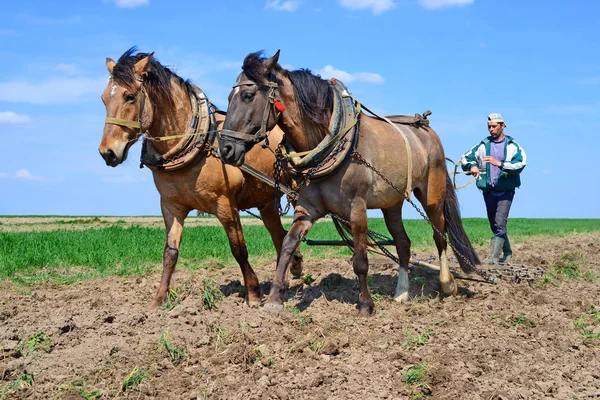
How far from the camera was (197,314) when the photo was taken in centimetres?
543

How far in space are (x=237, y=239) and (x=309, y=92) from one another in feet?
5.62

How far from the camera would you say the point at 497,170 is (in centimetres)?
834

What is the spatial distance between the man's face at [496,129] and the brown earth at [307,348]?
8.00 ft

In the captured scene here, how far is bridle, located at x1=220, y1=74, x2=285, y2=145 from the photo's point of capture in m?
5.23

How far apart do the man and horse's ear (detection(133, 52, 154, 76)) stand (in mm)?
4499

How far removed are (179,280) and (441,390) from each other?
4987mm

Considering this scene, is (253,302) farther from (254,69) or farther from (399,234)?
(254,69)

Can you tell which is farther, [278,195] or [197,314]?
[278,195]

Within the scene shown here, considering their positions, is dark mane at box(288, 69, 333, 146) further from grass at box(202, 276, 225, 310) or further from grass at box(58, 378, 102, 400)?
grass at box(58, 378, 102, 400)

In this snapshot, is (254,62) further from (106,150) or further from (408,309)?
(408,309)

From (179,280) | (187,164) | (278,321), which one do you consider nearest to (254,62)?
(187,164)

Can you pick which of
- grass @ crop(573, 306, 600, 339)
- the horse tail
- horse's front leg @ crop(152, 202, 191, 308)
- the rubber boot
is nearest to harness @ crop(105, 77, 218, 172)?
horse's front leg @ crop(152, 202, 191, 308)

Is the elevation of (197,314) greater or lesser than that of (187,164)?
lesser

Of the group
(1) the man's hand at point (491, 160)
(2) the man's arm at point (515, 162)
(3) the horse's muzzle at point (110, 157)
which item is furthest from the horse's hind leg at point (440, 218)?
(3) the horse's muzzle at point (110, 157)
